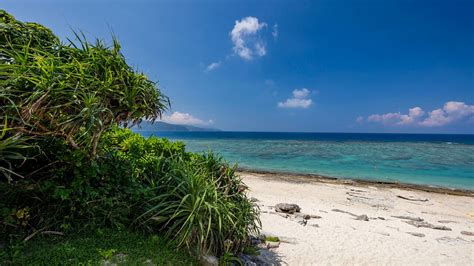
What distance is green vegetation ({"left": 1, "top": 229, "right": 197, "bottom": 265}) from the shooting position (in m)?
2.76

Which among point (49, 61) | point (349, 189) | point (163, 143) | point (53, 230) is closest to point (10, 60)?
point (49, 61)

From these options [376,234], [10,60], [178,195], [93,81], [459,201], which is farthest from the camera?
[459,201]

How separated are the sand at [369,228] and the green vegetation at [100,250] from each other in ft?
8.70

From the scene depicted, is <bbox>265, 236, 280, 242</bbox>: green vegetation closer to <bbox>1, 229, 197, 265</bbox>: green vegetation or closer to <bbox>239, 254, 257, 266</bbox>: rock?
<bbox>239, 254, 257, 266</bbox>: rock

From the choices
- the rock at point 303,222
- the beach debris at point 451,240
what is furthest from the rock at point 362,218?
the rock at point 303,222

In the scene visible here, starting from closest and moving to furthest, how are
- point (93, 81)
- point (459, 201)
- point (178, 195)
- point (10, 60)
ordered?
point (10, 60) < point (93, 81) < point (178, 195) < point (459, 201)

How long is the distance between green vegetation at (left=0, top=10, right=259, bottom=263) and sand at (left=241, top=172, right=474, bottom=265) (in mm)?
2381

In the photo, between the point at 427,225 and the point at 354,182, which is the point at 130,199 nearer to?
the point at 427,225

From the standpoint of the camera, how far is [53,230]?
3.30 meters

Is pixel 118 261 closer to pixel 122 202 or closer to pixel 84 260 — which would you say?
pixel 84 260

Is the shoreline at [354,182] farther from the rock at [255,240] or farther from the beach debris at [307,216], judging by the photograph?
the rock at [255,240]

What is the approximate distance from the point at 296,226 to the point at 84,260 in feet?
21.0

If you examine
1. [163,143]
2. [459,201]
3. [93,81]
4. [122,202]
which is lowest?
[459,201]

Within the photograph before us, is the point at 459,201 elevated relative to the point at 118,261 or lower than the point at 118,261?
lower
